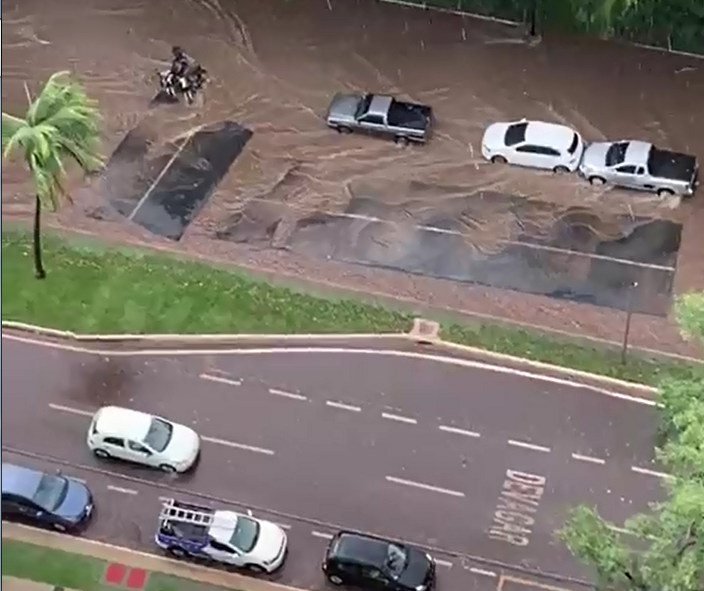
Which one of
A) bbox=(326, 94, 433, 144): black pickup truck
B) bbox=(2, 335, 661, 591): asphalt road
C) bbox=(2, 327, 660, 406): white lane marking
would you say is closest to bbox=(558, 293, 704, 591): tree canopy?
bbox=(2, 335, 661, 591): asphalt road

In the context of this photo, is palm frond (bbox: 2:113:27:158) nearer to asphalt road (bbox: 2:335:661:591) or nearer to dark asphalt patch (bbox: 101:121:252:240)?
asphalt road (bbox: 2:335:661:591)

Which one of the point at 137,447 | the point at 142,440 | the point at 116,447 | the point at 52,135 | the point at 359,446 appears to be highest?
the point at 52,135

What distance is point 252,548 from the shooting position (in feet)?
95.6

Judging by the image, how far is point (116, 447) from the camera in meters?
31.2

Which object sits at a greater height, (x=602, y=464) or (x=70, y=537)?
(x=602, y=464)

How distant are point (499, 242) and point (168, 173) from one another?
31.9 ft

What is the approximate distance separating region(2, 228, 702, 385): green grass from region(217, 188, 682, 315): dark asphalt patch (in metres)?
1.87

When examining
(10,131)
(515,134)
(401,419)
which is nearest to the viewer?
(401,419)

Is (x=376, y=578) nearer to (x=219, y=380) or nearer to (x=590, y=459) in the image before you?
(x=590, y=459)

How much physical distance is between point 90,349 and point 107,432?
3.66m

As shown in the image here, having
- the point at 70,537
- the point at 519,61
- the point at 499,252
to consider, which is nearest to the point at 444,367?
the point at 499,252

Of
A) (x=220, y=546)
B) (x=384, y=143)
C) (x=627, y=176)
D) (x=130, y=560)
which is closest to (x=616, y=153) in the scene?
(x=627, y=176)

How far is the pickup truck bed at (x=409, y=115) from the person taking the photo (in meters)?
40.1

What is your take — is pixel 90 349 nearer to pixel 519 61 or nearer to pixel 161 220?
pixel 161 220
